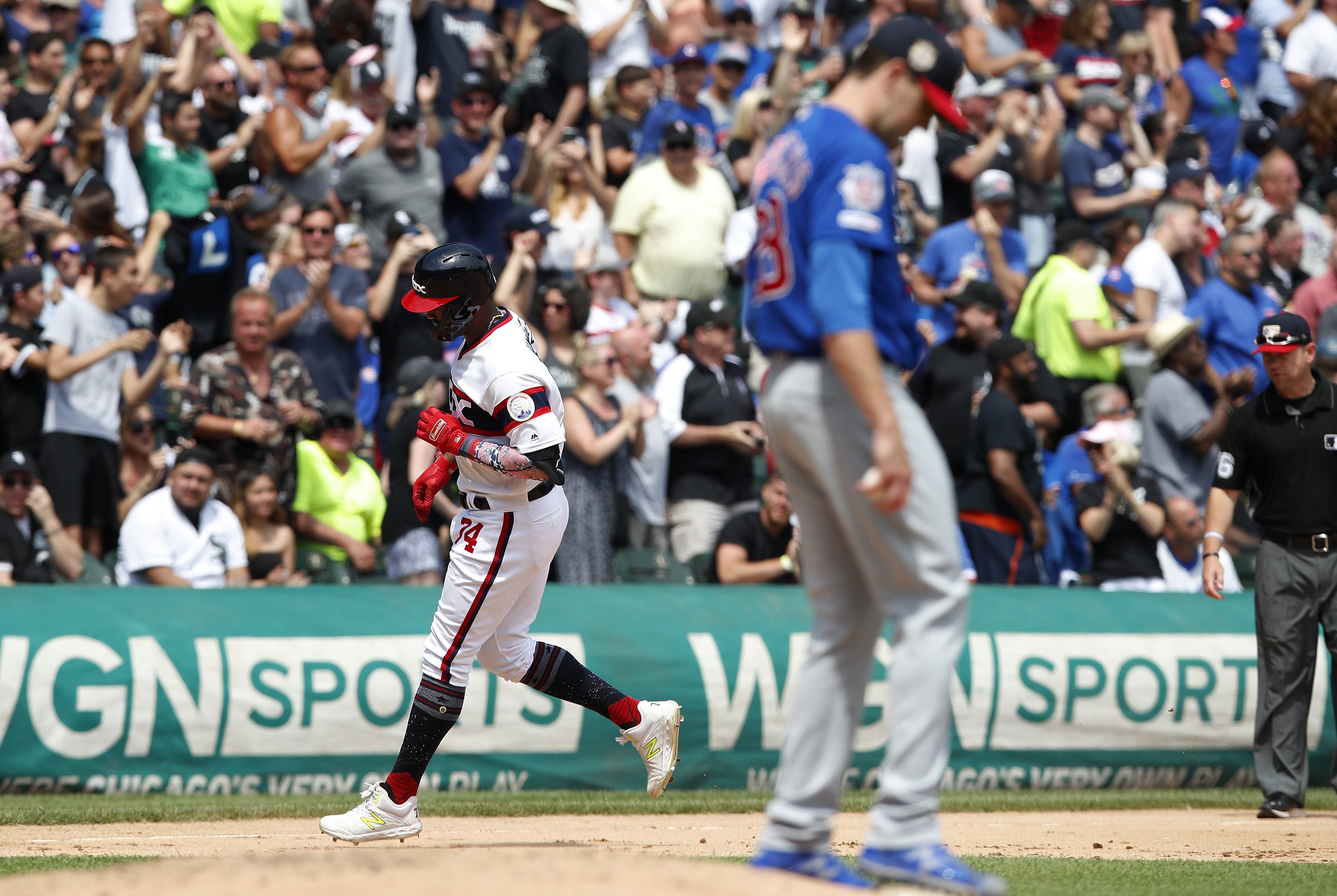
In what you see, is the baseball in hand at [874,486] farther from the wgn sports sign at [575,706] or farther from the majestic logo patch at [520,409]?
the wgn sports sign at [575,706]

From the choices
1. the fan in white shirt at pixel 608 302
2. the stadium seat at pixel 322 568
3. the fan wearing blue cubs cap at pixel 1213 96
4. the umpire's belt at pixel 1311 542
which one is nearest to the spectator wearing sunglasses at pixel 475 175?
the fan in white shirt at pixel 608 302

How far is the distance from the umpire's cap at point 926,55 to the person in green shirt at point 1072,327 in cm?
884

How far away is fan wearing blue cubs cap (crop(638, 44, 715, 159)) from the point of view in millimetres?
14922

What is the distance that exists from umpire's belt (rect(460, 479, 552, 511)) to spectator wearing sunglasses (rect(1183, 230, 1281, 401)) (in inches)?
333

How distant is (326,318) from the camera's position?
12.2 meters

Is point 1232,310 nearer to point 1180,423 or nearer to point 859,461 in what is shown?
point 1180,423

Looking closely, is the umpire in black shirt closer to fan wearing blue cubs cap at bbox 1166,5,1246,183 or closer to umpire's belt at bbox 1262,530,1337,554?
umpire's belt at bbox 1262,530,1337,554

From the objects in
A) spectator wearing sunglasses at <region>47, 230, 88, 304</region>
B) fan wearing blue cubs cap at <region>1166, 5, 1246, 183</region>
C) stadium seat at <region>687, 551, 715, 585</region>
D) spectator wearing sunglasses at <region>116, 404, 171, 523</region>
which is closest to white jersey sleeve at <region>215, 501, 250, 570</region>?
spectator wearing sunglasses at <region>116, 404, 171, 523</region>

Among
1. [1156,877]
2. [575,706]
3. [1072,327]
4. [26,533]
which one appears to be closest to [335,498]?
[26,533]

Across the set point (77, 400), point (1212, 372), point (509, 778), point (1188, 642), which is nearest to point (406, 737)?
point (509, 778)

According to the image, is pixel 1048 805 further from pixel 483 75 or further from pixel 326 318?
pixel 483 75

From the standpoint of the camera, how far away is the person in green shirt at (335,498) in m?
11.2

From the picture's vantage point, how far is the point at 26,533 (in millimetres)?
10344

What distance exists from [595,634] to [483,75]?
21.4ft
